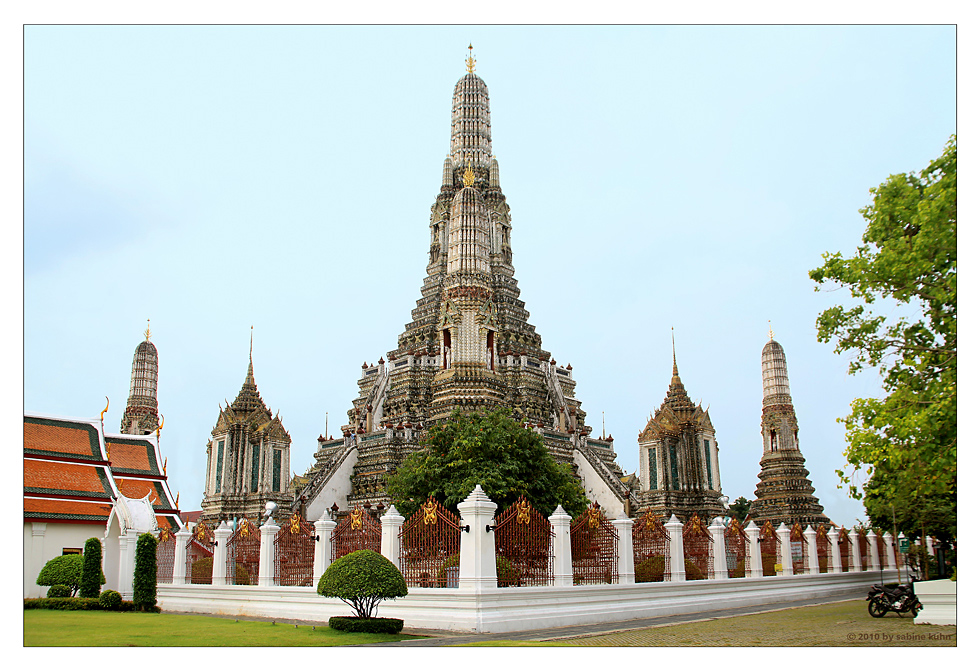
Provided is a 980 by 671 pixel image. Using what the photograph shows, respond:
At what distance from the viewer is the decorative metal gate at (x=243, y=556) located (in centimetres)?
1805

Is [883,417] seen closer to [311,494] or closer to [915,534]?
[915,534]

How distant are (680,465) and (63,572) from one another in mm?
24322

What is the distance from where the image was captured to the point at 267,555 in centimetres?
1678

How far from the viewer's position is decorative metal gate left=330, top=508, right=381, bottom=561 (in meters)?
14.9

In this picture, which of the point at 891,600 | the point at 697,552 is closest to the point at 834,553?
the point at 697,552

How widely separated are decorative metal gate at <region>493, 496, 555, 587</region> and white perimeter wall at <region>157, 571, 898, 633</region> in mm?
479

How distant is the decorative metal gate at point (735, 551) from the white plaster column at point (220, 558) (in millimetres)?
10740

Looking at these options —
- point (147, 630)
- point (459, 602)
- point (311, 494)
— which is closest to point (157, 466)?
point (311, 494)

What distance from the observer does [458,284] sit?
106ft

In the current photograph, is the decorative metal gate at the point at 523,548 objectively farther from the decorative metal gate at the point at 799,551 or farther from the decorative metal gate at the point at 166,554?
the decorative metal gate at the point at 799,551

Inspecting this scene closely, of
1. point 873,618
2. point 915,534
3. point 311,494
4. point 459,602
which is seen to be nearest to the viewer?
point 459,602

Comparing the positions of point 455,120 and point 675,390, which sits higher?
point 455,120

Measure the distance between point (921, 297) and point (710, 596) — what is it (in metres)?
8.23

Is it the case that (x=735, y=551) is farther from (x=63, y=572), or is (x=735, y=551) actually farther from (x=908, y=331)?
(x=63, y=572)
